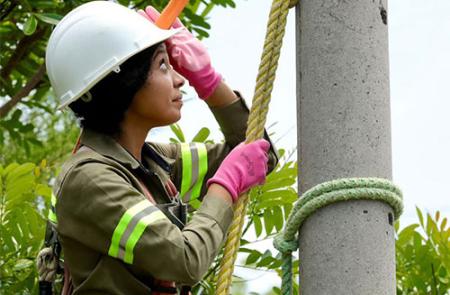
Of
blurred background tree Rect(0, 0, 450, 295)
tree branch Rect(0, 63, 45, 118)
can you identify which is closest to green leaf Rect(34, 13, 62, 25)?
blurred background tree Rect(0, 0, 450, 295)

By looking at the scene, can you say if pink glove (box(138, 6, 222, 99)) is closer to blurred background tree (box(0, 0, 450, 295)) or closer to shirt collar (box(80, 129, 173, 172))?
shirt collar (box(80, 129, 173, 172))

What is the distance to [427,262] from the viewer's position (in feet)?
11.1

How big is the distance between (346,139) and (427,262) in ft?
5.42

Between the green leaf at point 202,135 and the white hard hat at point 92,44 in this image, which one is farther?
the green leaf at point 202,135

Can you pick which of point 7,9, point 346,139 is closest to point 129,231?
point 346,139

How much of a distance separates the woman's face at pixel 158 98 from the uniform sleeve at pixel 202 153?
27 cm

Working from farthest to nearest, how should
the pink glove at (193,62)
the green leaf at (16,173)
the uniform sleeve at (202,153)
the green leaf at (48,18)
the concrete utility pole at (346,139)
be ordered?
the green leaf at (16,173), the green leaf at (48,18), the uniform sleeve at (202,153), the pink glove at (193,62), the concrete utility pole at (346,139)

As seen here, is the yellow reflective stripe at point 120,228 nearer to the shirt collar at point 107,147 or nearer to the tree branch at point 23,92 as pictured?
the shirt collar at point 107,147

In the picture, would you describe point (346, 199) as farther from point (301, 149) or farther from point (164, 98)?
point (164, 98)

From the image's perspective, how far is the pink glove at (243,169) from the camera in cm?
204

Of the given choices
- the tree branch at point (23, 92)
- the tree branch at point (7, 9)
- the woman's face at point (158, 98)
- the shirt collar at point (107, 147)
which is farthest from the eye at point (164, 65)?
the tree branch at point (23, 92)

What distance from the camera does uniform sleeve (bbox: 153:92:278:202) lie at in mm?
2408

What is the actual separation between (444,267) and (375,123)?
1663 millimetres

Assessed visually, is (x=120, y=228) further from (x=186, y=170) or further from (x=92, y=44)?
(x=186, y=170)
